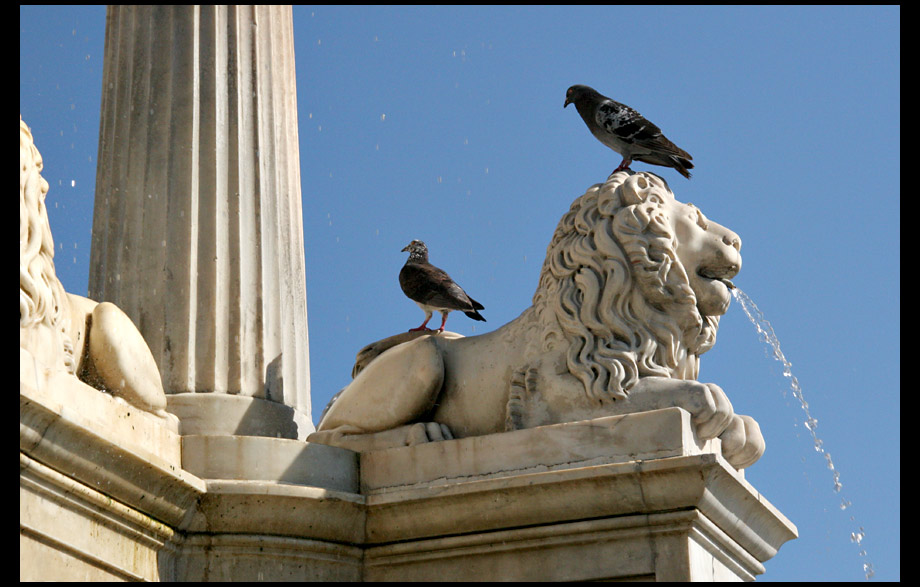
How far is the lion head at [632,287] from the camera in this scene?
866 cm

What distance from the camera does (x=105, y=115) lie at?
33.4ft

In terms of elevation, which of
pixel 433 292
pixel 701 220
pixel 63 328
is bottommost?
pixel 63 328

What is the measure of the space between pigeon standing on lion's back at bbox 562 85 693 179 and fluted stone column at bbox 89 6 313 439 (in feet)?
7.37

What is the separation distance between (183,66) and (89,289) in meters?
1.70

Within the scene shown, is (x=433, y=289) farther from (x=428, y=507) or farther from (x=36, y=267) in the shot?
(x=36, y=267)

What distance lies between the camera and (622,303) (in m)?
8.77

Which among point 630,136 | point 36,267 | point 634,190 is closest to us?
point 36,267

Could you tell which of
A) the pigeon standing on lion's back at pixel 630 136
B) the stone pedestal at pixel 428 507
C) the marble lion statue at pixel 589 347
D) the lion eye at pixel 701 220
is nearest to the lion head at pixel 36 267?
the stone pedestal at pixel 428 507

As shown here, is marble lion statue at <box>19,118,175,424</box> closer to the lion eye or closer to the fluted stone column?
the fluted stone column

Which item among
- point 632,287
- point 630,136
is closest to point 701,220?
point 632,287

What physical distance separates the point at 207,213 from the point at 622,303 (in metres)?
2.90

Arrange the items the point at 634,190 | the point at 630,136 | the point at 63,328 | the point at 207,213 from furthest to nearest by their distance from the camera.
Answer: the point at 630,136 < the point at 207,213 < the point at 634,190 < the point at 63,328

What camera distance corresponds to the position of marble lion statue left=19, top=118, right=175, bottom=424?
7.30m

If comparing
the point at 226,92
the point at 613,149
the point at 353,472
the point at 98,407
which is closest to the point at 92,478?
the point at 98,407
